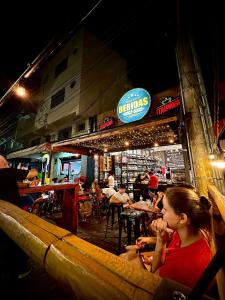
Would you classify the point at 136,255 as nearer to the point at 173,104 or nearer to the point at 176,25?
the point at 176,25

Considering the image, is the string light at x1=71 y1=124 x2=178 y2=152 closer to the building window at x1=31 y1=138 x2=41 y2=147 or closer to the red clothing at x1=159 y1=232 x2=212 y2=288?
the red clothing at x1=159 y1=232 x2=212 y2=288

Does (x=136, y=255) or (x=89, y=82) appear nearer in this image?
(x=136, y=255)

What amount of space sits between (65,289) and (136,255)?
178cm

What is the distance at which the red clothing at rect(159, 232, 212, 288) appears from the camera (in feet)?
4.36

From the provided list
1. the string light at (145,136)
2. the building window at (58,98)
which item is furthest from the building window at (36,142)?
the string light at (145,136)

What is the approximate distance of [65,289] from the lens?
975 mm

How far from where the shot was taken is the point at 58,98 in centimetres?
1736

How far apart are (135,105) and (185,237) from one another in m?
7.45

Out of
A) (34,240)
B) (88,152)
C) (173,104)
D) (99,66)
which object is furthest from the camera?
(99,66)

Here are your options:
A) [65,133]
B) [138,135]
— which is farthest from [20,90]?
[65,133]

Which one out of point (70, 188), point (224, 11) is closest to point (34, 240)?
point (70, 188)

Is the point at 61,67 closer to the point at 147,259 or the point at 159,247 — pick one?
the point at 147,259

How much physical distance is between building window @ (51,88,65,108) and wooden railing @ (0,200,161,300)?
56.6 feet

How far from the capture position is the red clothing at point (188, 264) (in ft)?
4.36
